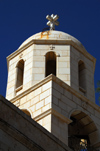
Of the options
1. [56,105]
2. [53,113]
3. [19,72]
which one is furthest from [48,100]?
[19,72]

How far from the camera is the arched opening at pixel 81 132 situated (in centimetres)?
2291

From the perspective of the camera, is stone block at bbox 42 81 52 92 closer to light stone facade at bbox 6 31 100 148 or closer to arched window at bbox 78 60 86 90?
light stone facade at bbox 6 31 100 148

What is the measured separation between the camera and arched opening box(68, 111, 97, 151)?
75.2 ft

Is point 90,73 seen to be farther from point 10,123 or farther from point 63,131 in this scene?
point 10,123

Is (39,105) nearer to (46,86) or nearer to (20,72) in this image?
(46,86)

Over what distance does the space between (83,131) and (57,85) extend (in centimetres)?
329

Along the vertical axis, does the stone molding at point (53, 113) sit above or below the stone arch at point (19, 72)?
below

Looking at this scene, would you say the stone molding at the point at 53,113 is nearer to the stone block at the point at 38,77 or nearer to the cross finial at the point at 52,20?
the stone block at the point at 38,77

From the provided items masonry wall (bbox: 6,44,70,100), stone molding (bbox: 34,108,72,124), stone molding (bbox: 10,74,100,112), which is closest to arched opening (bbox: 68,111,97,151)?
stone molding (bbox: 10,74,100,112)

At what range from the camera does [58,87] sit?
22562 mm

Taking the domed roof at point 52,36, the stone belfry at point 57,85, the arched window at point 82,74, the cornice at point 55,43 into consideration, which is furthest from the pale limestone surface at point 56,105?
the domed roof at point 52,36

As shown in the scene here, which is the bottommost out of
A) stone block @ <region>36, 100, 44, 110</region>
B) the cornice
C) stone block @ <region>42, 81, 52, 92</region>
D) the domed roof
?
stone block @ <region>36, 100, 44, 110</region>

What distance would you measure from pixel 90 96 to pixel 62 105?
117 inches

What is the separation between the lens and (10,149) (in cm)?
1378
